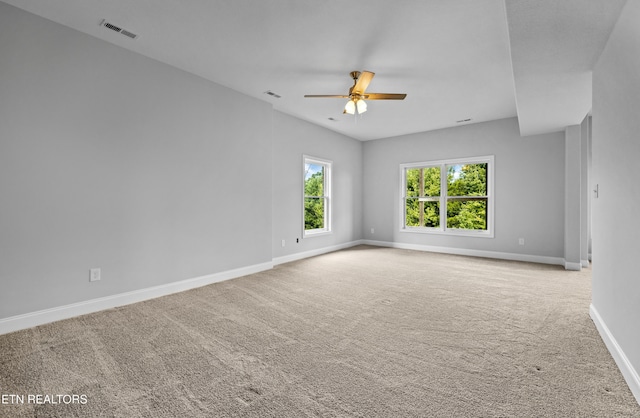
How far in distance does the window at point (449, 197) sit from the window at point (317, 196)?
74.5 inches

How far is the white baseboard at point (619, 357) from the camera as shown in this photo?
1.65 metres

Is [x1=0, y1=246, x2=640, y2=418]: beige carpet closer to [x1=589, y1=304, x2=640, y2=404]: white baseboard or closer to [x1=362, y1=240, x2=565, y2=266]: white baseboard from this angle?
[x1=589, y1=304, x2=640, y2=404]: white baseboard

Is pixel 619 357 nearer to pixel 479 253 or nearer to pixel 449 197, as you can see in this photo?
pixel 479 253

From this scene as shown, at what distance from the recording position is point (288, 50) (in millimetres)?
3129

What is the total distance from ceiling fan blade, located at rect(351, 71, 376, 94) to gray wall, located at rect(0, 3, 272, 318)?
186 centimetres

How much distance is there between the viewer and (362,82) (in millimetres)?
3340

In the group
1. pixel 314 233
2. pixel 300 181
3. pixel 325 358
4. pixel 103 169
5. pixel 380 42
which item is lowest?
pixel 325 358

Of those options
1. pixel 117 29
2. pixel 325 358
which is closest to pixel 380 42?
pixel 117 29

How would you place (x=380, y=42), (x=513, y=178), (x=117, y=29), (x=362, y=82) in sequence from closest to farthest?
(x=117, y=29) → (x=380, y=42) → (x=362, y=82) → (x=513, y=178)

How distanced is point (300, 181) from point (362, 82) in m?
2.64

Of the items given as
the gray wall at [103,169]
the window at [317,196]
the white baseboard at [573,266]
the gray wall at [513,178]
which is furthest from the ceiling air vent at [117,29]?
the white baseboard at [573,266]

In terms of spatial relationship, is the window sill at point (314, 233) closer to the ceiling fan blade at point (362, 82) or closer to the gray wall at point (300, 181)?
the gray wall at point (300, 181)

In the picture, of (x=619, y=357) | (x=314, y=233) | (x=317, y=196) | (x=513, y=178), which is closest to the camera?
(x=619, y=357)

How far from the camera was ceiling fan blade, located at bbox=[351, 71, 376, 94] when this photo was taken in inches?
125
